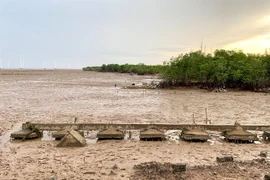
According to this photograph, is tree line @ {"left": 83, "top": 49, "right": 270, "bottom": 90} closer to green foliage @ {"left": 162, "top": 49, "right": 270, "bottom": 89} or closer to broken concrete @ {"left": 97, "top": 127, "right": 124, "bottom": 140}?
green foliage @ {"left": 162, "top": 49, "right": 270, "bottom": 89}

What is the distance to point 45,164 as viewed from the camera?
937cm

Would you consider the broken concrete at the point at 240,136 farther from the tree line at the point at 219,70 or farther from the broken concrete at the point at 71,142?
the tree line at the point at 219,70

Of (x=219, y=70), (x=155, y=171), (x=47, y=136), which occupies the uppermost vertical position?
(x=219, y=70)

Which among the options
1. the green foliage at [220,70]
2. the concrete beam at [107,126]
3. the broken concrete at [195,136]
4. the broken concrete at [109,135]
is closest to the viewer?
the broken concrete at [195,136]

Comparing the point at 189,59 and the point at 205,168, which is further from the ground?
the point at 189,59

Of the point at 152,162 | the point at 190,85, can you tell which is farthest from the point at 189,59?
the point at 152,162

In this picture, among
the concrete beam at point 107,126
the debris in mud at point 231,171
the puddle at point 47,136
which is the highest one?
the concrete beam at point 107,126

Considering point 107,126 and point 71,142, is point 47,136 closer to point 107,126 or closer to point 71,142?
point 71,142

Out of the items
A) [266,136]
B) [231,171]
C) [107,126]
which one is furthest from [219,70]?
[231,171]

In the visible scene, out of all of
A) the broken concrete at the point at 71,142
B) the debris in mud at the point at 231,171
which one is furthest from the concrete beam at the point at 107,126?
the debris in mud at the point at 231,171

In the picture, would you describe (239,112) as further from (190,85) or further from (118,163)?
(190,85)

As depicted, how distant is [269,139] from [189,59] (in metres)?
34.9

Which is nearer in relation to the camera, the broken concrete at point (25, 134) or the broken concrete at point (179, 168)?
the broken concrete at point (179, 168)

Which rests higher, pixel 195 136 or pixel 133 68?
pixel 133 68
